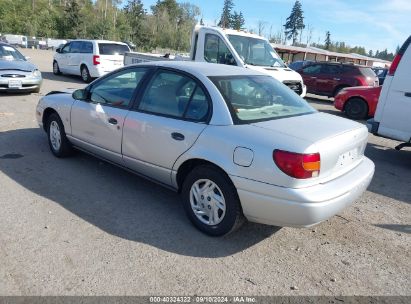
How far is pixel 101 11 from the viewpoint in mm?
92938

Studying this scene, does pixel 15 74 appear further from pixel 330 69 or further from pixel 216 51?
pixel 330 69

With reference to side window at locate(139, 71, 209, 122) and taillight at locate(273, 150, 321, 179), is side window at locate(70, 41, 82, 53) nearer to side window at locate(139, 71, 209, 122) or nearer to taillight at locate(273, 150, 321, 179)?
side window at locate(139, 71, 209, 122)

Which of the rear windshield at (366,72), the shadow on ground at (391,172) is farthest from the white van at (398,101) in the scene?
the rear windshield at (366,72)

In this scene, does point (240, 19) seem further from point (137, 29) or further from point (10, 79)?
point (10, 79)

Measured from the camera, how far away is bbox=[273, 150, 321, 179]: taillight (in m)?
3.11

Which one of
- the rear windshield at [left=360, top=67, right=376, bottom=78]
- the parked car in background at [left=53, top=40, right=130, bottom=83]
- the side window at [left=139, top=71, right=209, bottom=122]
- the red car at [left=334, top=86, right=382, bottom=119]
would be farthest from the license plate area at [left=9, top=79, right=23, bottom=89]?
the rear windshield at [left=360, top=67, right=376, bottom=78]

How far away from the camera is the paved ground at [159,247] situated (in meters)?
3.00

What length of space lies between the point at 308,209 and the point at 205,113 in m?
1.34

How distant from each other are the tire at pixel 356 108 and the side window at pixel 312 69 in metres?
4.73

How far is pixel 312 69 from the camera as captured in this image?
1647 cm

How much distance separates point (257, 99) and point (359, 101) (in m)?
8.80

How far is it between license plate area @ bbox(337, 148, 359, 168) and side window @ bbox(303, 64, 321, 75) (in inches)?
523

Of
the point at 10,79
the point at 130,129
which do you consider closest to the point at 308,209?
the point at 130,129

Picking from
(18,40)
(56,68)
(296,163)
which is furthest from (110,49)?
(18,40)
